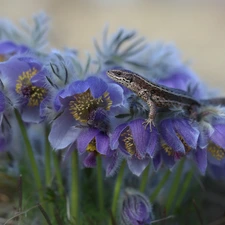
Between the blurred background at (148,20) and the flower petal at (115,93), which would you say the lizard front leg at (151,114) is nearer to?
the flower petal at (115,93)

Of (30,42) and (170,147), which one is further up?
(30,42)

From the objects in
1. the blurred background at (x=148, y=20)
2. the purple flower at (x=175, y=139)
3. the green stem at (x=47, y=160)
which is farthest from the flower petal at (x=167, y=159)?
the blurred background at (x=148, y=20)

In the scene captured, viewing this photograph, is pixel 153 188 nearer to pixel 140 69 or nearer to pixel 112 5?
pixel 140 69

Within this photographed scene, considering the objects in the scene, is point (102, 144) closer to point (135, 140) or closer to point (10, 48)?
point (135, 140)

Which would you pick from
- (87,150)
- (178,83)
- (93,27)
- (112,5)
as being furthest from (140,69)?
(112,5)

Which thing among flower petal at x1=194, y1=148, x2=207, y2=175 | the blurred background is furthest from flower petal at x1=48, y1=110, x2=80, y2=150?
the blurred background

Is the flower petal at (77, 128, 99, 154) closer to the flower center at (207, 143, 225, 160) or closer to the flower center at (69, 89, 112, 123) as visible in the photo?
the flower center at (69, 89, 112, 123)
